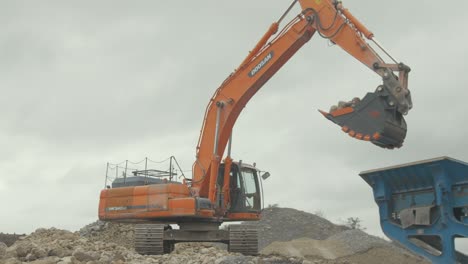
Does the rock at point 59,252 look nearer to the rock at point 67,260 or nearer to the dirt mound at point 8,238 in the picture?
the rock at point 67,260

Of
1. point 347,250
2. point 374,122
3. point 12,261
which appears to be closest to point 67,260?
point 12,261

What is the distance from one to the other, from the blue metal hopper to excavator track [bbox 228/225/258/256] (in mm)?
4618

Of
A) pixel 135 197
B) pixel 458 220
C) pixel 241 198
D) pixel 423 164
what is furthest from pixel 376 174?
pixel 135 197

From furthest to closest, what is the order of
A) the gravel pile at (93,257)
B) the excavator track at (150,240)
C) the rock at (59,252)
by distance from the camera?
the excavator track at (150,240) < the rock at (59,252) < the gravel pile at (93,257)

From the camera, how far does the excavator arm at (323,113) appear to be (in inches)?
417

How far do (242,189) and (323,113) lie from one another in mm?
3879

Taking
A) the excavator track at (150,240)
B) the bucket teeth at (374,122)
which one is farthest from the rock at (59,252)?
the bucket teeth at (374,122)

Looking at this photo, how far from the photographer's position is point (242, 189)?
14.3 m

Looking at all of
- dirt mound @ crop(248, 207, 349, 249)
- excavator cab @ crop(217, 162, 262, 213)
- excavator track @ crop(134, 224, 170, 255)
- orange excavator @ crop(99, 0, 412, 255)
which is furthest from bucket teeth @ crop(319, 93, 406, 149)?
dirt mound @ crop(248, 207, 349, 249)

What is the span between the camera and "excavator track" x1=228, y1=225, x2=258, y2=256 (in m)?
14.0

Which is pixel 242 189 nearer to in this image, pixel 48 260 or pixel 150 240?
pixel 150 240

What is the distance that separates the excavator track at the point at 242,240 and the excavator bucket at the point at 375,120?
454cm

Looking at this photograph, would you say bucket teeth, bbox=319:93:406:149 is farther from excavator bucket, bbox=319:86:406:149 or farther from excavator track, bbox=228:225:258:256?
excavator track, bbox=228:225:258:256

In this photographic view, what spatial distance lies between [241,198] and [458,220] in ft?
20.5
